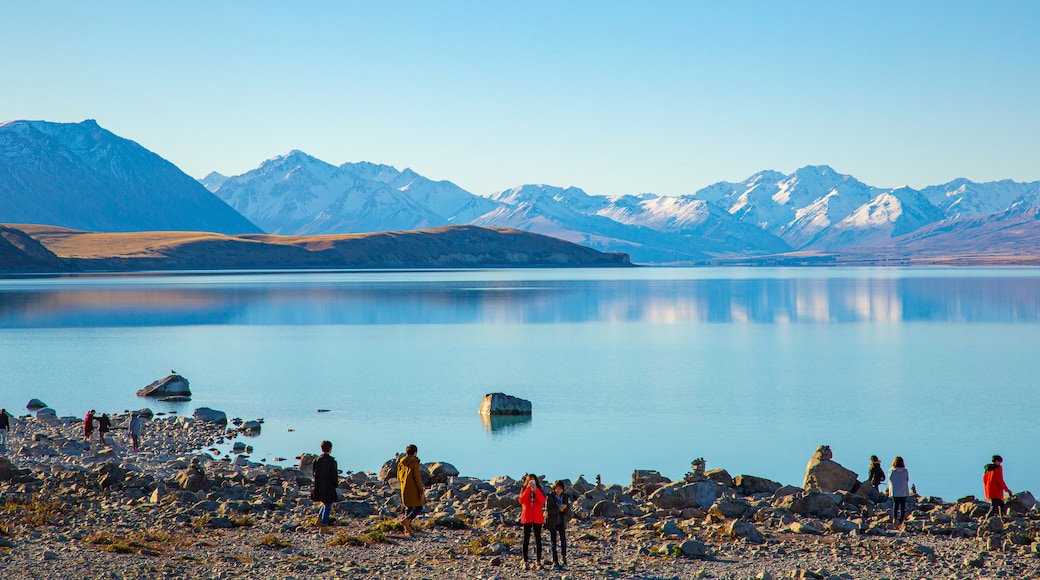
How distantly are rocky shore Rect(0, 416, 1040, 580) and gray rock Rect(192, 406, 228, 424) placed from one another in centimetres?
1247

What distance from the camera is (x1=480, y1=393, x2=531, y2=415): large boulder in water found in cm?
4109

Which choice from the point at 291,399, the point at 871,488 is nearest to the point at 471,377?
the point at 291,399

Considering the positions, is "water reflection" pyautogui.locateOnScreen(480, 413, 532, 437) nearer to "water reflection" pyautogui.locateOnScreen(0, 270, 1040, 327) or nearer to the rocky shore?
the rocky shore

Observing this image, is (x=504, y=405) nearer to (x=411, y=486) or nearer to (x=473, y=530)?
(x=473, y=530)

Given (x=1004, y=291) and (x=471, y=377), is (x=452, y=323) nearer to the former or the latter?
(x=471, y=377)

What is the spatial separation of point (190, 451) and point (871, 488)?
2152 cm

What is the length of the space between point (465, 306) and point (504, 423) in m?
75.1

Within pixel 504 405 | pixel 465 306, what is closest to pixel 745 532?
pixel 504 405

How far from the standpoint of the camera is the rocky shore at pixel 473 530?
17.0 metres

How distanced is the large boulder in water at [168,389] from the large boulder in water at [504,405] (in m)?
16.4

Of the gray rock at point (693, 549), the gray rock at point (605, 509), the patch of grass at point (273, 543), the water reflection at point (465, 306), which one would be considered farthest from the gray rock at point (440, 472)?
the water reflection at point (465, 306)

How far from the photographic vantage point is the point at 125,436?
115 feet

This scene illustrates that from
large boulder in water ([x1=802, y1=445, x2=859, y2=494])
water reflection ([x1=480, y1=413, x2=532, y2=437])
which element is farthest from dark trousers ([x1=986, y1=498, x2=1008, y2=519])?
water reflection ([x1=480, y1=413, x2=532, y2=437])

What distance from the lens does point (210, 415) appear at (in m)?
40.0
